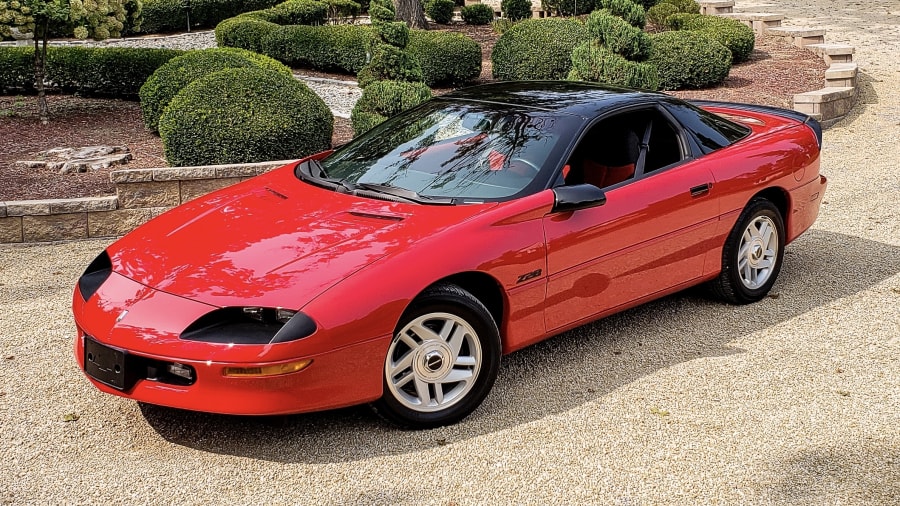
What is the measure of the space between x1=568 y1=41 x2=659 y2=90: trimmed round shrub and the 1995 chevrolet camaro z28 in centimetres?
483

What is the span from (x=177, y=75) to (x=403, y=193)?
21.4ft

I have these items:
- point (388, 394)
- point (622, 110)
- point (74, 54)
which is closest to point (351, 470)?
point (388, 394)

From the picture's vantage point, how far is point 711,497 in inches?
166

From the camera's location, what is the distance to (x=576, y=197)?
201 inches

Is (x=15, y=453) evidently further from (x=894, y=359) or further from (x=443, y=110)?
(x=894, y=359)

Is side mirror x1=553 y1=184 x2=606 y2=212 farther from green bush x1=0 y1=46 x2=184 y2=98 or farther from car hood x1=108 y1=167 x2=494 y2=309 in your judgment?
green bush x1=0 y1=46 x2=184 y2=98

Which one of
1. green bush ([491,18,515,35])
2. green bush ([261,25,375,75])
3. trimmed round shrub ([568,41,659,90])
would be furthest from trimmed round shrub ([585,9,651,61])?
green bush ([491,18,515,35])

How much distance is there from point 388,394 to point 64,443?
1573mm

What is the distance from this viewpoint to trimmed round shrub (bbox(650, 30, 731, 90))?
13.6m

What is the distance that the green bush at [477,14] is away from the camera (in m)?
21.4

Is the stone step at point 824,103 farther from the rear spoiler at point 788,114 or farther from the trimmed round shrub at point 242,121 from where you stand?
the trimmed round shrub at point 242,121

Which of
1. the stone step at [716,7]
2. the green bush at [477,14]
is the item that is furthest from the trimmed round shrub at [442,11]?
the stone step at [716,7]

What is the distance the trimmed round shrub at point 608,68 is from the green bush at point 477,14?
9.87m

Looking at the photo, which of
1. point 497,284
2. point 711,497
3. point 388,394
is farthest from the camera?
point 497,284
